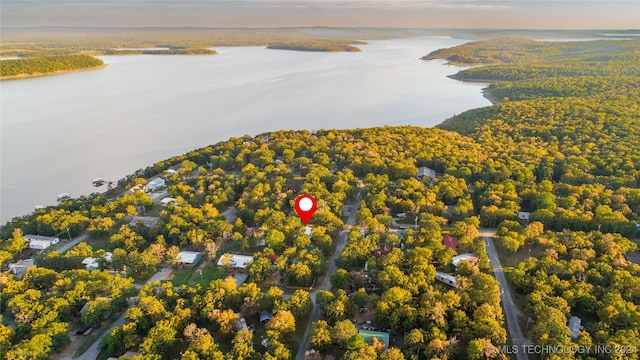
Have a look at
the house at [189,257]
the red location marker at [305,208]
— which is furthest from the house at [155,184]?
the red location marker at [305,208]

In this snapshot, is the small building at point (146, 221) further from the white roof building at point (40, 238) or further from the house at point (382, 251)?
the house at point (382, 251)

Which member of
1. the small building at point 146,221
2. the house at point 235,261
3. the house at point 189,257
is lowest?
A: the house at point 189,257

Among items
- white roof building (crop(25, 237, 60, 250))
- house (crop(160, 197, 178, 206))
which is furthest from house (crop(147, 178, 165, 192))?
white roof building (crop(25, 237, 60, 250))

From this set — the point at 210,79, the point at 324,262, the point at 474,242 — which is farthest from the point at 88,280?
the point at 210,79

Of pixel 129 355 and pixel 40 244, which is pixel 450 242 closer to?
pixel 129 355

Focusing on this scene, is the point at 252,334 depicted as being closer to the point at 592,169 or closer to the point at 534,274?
the point at 534,274

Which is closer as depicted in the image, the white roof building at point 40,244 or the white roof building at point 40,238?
the white roof building at point 40,244
